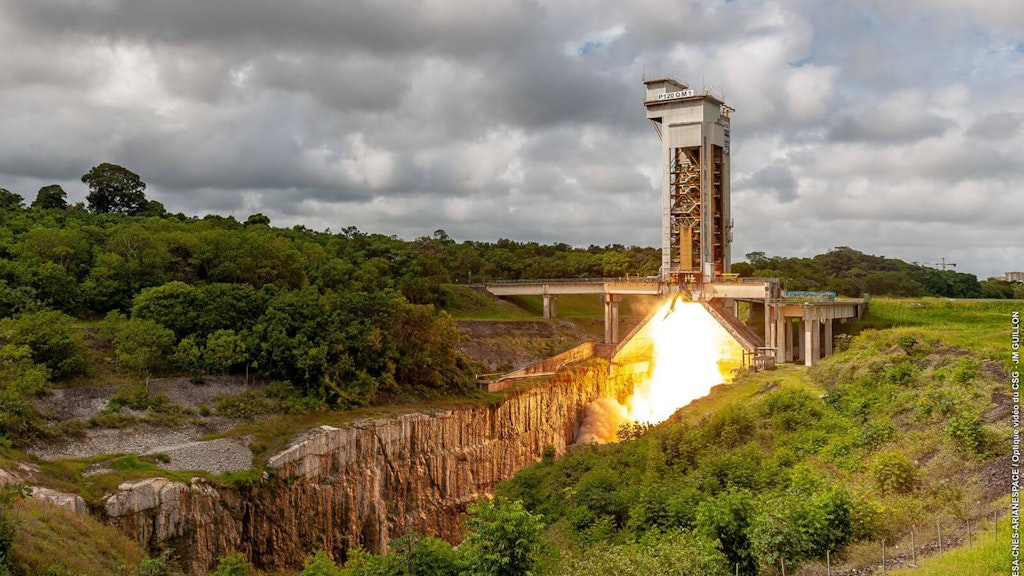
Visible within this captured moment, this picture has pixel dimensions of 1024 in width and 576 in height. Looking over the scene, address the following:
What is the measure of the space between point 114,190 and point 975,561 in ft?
344

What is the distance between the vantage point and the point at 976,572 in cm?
2081

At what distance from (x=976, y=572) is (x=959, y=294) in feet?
367

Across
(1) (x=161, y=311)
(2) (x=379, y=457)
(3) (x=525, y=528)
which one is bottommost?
(2) (x=379, y=457)

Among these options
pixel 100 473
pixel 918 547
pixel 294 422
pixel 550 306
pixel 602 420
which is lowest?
pixel 602 420

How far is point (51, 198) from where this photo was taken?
96.2 m

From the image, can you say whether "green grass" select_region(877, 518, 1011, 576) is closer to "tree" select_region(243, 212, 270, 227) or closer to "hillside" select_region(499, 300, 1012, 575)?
"hillside" select_region(499, 300, 1012, 575)

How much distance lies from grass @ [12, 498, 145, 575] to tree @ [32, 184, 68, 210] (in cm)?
7059

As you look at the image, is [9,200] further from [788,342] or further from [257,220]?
[788,342]

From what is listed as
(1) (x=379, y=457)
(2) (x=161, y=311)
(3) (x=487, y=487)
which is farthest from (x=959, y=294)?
(2) (x=161, y=311)

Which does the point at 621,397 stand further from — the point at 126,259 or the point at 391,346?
the point at 126,259

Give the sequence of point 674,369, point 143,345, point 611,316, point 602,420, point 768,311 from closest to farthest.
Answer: point 143,345
point 768,311
point 602,420
point 674,369
point 611,316

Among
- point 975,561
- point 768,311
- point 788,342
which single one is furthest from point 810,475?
point 788,342

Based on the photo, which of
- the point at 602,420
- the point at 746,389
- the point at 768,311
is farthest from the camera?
the point at 602,420

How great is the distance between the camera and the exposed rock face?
39.5 meters
